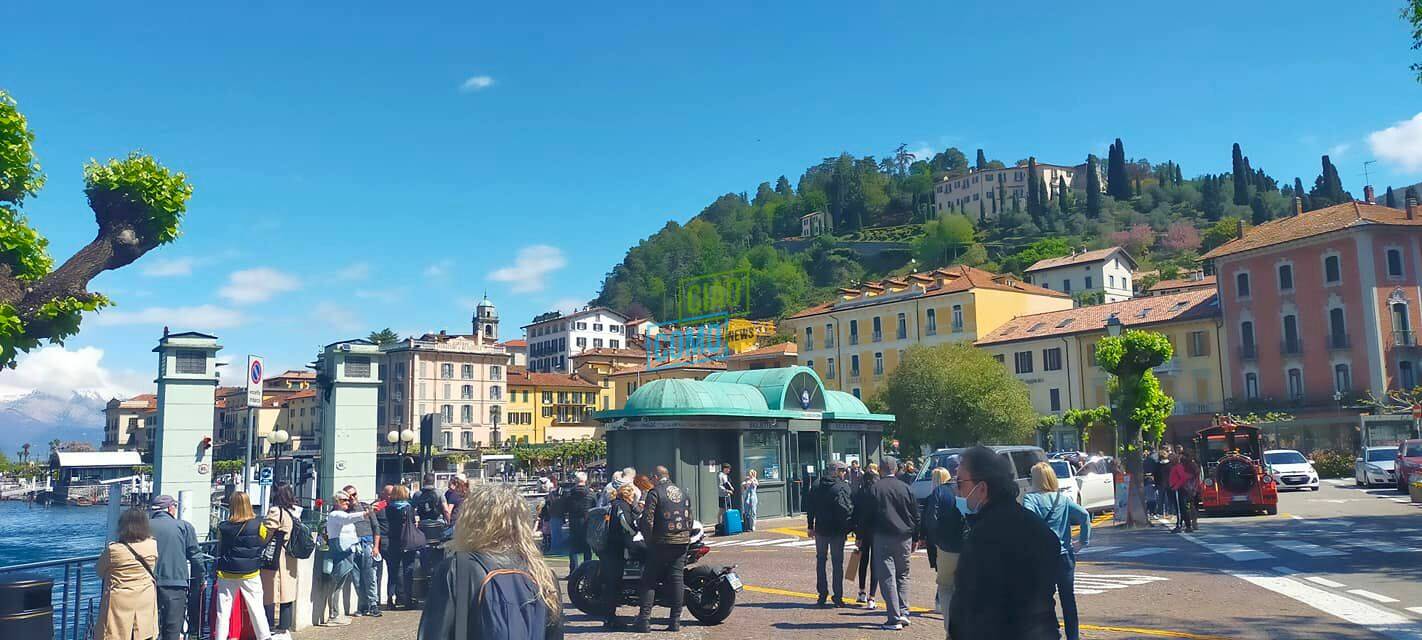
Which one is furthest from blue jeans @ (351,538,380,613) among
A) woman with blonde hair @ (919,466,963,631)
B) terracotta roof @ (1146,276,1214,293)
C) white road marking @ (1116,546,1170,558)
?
terracotta roof @ (1146,276,1214,293)

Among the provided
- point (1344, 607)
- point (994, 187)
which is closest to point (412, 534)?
point (1344, 607)

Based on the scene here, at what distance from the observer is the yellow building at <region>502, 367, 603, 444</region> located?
98.5 meters

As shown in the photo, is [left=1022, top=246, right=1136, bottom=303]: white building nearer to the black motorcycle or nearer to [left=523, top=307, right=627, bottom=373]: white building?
[left=523, top=307, right=627, bottom=373]: white building

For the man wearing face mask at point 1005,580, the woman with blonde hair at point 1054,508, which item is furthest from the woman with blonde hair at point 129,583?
the woman with blonde hair at point 1054,508

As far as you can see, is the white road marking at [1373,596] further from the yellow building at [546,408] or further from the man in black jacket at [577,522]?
the yellow building at [546,408]

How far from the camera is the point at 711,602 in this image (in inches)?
405

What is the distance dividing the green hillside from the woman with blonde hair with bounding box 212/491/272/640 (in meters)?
104

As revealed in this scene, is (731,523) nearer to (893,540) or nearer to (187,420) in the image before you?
(187,420)

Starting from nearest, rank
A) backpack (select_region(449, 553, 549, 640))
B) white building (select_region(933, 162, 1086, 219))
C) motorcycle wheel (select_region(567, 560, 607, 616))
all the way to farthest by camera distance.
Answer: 1. backpack (select_region(449, 553, 549, 640))
2. motorcycle wheel (select_region(567, 560, 607, 616))
3. white building (select_region(933, 162, 1086, 219))

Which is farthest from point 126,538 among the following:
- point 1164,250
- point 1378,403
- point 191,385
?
point 1164,250

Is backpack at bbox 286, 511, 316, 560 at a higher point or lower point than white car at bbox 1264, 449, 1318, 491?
higher

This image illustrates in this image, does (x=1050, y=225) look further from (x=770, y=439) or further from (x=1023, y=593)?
(x=1023, y=593)

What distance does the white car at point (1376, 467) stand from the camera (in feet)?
103

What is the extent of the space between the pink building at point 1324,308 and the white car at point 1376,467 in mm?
17132
